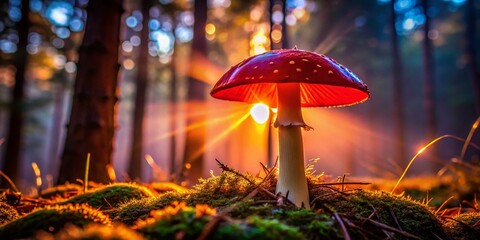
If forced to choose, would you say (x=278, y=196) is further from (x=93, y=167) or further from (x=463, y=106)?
(x=463, y=106)

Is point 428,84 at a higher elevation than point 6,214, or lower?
higher

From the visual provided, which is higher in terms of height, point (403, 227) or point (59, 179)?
point (403, 227)

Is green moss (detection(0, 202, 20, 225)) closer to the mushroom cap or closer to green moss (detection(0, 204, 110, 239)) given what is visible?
green moss (detection(0, 204, 110, 239))

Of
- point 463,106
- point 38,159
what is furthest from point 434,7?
point 38,159

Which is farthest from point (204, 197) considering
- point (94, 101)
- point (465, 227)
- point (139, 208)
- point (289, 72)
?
point (94, 101)

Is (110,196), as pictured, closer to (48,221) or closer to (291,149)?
(48,221)

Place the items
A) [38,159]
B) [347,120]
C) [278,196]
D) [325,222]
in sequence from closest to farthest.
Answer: [325,222]
[278,196]
[347,120]
[38,159]

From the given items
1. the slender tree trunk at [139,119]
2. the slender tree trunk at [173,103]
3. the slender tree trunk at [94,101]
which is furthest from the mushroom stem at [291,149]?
the slender tree trunk at [173,103]
